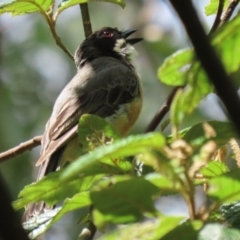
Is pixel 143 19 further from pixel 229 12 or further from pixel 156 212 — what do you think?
pixel 156 212

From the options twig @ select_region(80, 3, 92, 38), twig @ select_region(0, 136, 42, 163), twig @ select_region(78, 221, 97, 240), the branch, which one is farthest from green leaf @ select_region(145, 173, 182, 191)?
twig @ select_region(80, 3, 92, 38)

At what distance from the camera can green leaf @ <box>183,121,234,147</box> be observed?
1.31 meters

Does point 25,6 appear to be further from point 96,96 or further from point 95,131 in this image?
point 96,96

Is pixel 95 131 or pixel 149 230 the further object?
pixel 95 131

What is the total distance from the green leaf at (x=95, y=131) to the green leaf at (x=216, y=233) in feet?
1.27

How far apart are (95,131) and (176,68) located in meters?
0.51

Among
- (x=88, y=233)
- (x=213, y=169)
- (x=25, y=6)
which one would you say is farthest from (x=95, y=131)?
(x=25, y=6)

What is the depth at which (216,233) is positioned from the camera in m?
1.19

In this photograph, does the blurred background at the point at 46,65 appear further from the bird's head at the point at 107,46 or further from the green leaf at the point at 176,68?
the green leaf at the point at 176,68

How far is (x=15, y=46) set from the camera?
911cm

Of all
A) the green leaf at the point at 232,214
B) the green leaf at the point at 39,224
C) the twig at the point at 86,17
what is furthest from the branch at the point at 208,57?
the twig at the point at 86,17

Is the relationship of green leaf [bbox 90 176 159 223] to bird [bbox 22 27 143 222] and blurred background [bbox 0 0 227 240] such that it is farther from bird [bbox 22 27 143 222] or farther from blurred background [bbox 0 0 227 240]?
blurred background [bbox 0 0 227 240]

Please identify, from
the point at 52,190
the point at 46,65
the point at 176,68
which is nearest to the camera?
the point at 176,68

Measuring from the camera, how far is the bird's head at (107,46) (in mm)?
6504
